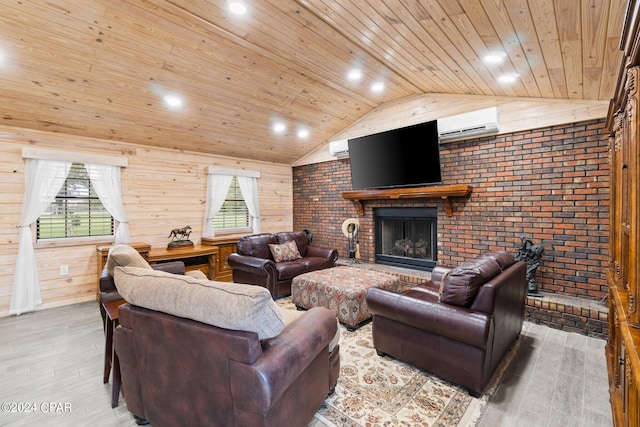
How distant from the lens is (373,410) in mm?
1858

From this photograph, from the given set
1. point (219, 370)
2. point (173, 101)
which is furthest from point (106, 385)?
point (173, 101)

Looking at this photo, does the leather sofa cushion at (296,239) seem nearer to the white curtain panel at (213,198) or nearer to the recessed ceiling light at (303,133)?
the white curtain panel at (213,198)

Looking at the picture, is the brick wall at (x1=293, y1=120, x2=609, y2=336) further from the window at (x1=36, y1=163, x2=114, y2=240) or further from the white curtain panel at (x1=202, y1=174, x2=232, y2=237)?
the window at (x1=36, y1=163, x2=114, y2=240)

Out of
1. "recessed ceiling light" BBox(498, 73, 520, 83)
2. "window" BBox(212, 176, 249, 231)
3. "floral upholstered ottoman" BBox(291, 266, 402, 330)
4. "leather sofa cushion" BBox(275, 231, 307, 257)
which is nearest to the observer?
"recessed ceiling light" BBox(498, 73, 520, 83)

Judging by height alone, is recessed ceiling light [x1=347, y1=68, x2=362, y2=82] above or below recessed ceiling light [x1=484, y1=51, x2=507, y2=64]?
above

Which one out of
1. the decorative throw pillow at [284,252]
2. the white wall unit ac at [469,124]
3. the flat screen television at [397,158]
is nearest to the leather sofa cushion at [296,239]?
the decorative throw pillow at [284,252]

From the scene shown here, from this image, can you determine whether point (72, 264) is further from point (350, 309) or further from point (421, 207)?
point (421, 207)

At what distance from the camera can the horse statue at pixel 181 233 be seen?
4.68 metres

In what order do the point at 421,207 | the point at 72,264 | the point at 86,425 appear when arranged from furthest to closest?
the point at 421,207
the point at 72,264
the point at 86,425

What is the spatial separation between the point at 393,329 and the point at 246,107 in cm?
346

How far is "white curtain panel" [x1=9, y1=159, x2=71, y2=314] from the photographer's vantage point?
3516 mm

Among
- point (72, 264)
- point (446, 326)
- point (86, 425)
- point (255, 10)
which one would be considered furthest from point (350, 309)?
point (72, 264)

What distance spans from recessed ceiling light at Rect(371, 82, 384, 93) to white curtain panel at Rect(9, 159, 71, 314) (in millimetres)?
4415

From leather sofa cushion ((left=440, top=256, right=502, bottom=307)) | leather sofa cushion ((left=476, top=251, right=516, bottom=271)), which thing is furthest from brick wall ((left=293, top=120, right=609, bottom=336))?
leather sofa cushion ((left=440, top=256, right=502, bottom=307))
